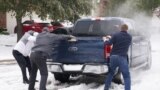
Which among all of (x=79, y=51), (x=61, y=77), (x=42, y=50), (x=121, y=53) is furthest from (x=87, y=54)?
(x=61, y=77)

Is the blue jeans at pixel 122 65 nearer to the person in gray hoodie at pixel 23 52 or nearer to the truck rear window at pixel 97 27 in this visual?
the truck rear window at pixel 97 27

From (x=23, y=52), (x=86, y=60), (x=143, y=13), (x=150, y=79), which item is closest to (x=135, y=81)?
(x=150, y=79)

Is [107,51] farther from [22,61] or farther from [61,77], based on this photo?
[22,61]

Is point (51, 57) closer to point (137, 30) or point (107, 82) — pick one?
point (107, 82)

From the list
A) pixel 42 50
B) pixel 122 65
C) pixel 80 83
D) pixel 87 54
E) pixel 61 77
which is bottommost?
pixel 80 83

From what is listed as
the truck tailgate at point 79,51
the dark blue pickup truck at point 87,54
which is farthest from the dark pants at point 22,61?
the truck tailgate at point 79,51

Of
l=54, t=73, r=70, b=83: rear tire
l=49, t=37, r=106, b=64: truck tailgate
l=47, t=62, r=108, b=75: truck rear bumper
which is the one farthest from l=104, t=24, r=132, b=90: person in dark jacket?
l=54, t=73, r=70, b=83: rear tire

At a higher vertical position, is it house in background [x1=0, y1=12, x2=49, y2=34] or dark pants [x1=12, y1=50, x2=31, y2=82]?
dark pants [x1=12, y1=50, x2=31, y2=82]

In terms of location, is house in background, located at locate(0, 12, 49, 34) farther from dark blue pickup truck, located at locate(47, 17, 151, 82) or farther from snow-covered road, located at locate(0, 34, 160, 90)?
dark blue pickup truck, located at locate(47, 17, 151, 82)

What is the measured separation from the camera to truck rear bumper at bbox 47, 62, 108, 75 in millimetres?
10758

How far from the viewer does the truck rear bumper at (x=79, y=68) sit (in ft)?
35.3

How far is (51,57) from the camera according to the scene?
1124 cm

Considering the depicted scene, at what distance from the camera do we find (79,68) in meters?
11.0

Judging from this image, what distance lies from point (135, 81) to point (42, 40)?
3.50 m
